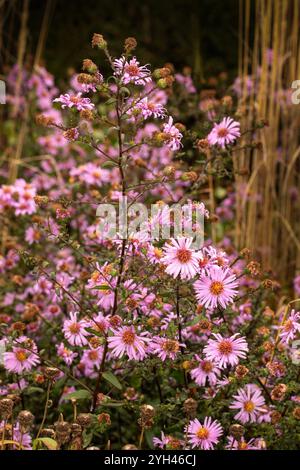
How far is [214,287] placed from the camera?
141cm

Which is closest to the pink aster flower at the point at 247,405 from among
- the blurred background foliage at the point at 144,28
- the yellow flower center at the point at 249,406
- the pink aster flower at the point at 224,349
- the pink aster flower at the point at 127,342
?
the yellow flower center at the point at 249,406

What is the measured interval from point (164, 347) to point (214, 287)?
0.47 feet

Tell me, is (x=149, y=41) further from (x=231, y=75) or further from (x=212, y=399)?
(x=212, y=399)

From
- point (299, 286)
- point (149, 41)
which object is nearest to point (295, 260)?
point (299, 286)

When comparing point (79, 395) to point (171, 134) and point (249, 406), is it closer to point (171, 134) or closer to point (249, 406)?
point (249, 406)

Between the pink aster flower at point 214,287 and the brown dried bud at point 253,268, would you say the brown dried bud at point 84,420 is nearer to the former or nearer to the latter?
the pink aster flower at point 214,287

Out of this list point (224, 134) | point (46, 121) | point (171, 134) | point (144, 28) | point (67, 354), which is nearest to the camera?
point (171, 134)

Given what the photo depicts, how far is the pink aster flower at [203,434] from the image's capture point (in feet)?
4.78

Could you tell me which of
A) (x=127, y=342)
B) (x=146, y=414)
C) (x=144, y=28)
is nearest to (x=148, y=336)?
(x=127, y=342)

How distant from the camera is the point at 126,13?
5.86 m

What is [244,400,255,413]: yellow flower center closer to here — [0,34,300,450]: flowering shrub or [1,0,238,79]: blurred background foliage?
[0,34,300,450]: flowering shrub

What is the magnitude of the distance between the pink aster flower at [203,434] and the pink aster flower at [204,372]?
99mm

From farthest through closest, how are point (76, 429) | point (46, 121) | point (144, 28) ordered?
1. point (144, 28)
2. point (46, 121)
3. point (76, 429)

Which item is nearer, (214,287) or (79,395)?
(214,287)
